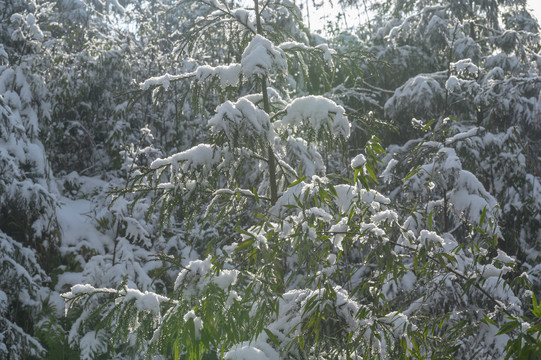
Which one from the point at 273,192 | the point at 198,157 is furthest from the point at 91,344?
the point at 198,157

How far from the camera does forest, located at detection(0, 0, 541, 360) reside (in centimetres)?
266

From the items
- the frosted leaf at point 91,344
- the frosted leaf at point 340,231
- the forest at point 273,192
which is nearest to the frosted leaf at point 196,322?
the forest at point 273,192

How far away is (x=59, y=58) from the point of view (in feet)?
27.8

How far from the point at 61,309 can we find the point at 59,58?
12.9ft

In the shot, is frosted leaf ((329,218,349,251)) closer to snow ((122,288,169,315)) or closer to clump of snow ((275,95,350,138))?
clump of snow ((275,95,350,138))

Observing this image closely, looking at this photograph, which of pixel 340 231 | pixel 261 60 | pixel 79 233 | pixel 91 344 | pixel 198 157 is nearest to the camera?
pixel 340 231

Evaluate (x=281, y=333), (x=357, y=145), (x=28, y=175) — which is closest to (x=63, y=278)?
(x=28, y=175)

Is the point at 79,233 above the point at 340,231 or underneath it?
underneath

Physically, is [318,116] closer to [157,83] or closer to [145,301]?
[157,83]

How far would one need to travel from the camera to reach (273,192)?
10.8 feet

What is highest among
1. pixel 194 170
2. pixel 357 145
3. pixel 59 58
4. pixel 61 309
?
pixel 59 58

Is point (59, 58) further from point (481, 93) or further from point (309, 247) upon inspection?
point (309, 247)

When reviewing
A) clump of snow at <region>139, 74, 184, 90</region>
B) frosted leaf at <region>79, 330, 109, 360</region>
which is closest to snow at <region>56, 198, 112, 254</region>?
frosted leaf at <region>79, 330, 109, 360</region>

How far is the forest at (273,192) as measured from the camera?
8.71 ft
